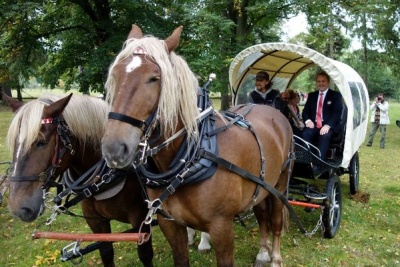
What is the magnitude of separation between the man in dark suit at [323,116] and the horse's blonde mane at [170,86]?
117 inches

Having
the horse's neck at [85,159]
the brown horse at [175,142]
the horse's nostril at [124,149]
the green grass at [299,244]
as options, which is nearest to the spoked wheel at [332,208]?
the green grass at [299,244]

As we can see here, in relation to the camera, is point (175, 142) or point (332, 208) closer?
point (175, 142)

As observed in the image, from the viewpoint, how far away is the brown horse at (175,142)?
73.0 inches

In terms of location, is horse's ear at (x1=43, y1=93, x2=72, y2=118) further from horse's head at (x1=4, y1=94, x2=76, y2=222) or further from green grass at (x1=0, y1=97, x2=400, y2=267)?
green grass at (x1=0, y1=97, x2=400, y2=267)

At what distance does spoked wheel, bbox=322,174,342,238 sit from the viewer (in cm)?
445

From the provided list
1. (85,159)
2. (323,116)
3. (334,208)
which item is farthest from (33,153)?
(334,208)

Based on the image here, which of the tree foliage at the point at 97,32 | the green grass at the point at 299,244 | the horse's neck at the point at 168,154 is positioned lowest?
the green grass at the point at 299,244

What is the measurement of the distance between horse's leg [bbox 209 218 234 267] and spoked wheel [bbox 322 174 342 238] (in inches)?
90.6

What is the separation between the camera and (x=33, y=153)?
7.55ft

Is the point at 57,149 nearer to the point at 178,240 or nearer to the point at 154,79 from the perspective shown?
the point at 154,79

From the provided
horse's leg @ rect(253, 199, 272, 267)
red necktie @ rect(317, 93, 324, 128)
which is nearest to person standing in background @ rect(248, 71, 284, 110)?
red necktie @ rect(317, 93, 324, 128)

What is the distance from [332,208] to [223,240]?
2.71 metres

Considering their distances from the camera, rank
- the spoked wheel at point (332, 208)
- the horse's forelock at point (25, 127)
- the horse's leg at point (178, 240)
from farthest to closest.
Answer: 1. the spoked wheel at point (332, 208)
2. the horse's leg at point (178, 240)
3. the horse's forelock at point (25, 127)

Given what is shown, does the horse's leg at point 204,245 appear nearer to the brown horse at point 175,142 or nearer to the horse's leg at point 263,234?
the horse's leg at point 263,234
